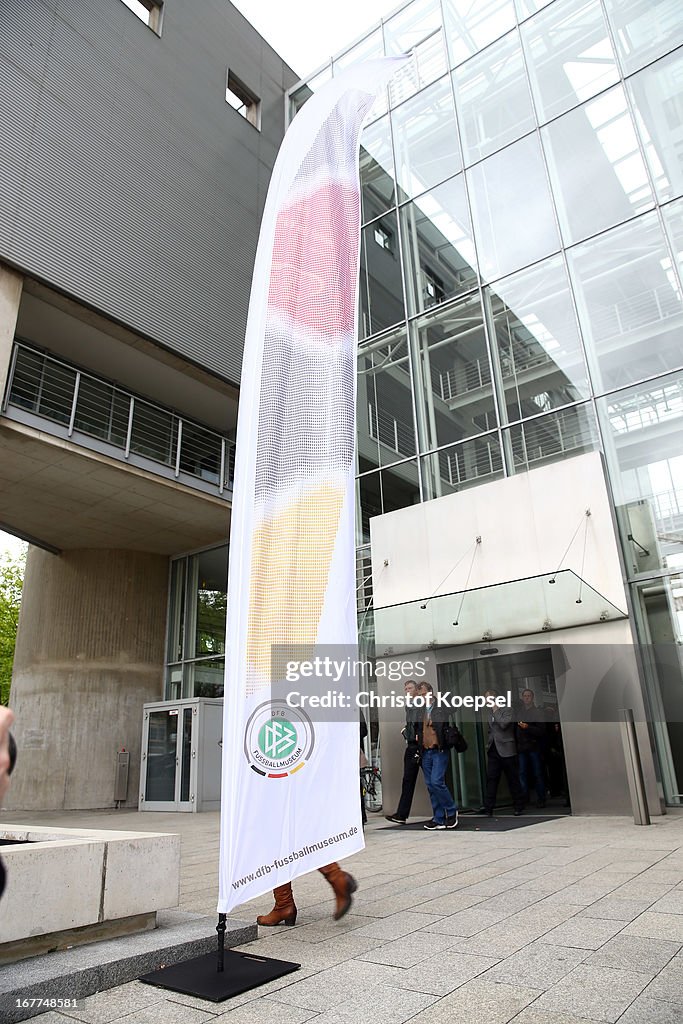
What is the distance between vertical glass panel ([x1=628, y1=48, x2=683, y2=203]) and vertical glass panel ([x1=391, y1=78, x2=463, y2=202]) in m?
4.01

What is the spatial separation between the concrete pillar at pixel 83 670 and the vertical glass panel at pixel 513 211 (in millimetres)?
12951

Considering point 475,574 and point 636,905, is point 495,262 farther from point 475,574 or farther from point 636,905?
point 636,905

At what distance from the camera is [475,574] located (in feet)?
42.6

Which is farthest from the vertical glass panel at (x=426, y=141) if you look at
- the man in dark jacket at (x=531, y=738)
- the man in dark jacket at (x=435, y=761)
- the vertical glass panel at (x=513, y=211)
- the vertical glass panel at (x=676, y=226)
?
the man in dark jacket at (x=435, y=761)

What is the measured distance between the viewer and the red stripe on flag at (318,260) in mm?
5098

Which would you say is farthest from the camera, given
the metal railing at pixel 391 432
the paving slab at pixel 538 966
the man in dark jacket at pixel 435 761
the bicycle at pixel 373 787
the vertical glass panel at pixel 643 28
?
the metal railing at pixel 391 432

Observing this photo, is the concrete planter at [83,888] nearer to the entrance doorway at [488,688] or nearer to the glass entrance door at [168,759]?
the entrance doorway at [488,688]

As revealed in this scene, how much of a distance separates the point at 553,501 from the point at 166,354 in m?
9.86

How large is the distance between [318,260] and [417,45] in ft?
54.8

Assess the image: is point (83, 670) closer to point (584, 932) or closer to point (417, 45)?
point (584, 932)

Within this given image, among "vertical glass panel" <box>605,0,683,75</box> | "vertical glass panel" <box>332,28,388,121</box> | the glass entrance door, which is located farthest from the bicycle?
"vertical glass panel" <box>332,28,388,121</box>

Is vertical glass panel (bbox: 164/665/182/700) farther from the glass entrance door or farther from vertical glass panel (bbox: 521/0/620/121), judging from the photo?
vertical glass panel (bbox: 521/0/620/121)

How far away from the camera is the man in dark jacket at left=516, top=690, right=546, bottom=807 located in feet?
39.1

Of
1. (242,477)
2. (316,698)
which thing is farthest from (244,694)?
(242,477)
